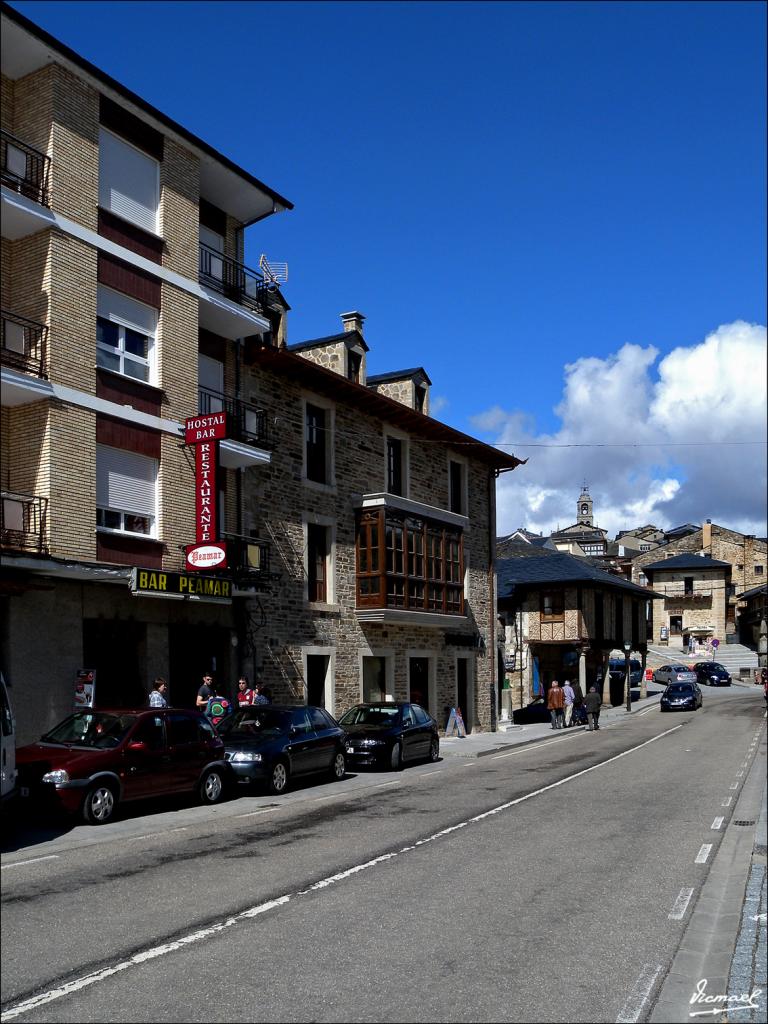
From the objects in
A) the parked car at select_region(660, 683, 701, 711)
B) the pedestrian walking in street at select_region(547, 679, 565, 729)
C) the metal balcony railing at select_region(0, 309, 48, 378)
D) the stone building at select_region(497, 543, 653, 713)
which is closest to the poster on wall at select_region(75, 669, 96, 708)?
the metal balcony railing at select_region(0, 309, 48, 378)

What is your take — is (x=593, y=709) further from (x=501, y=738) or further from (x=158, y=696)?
(x=158, y=696)

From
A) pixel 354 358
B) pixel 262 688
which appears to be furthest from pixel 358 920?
pixel 354 358

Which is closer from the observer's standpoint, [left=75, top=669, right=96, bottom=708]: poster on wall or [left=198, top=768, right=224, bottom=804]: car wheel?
[left=198, top=768, right=224, bottom=804]: car wheel

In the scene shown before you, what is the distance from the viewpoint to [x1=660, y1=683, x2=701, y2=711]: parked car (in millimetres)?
47281

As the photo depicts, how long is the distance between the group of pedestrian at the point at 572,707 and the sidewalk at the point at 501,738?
41 centimetres

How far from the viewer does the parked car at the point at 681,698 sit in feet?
155

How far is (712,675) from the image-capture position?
67.6m

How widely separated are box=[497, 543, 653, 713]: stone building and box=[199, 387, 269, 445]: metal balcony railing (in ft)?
83.6

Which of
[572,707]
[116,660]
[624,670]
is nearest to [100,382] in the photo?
[116,660]

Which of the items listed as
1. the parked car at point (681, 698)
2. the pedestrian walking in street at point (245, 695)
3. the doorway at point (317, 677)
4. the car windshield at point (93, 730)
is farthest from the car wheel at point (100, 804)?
the parked car at point (681, 698)

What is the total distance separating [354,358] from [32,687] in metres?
15.3

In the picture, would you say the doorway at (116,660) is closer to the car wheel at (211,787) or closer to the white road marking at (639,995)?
the car wheel at (211,787)

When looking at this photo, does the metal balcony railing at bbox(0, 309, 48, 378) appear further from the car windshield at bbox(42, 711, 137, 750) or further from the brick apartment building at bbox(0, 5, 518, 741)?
the car windshield at bbox(42, 711, 137, 750)

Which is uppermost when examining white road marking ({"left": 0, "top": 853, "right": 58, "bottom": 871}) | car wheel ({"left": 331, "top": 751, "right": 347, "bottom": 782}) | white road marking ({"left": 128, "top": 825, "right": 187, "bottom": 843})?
white road marking ({"left": 0, "top": 853, "right": 58, "bottom": 871})
